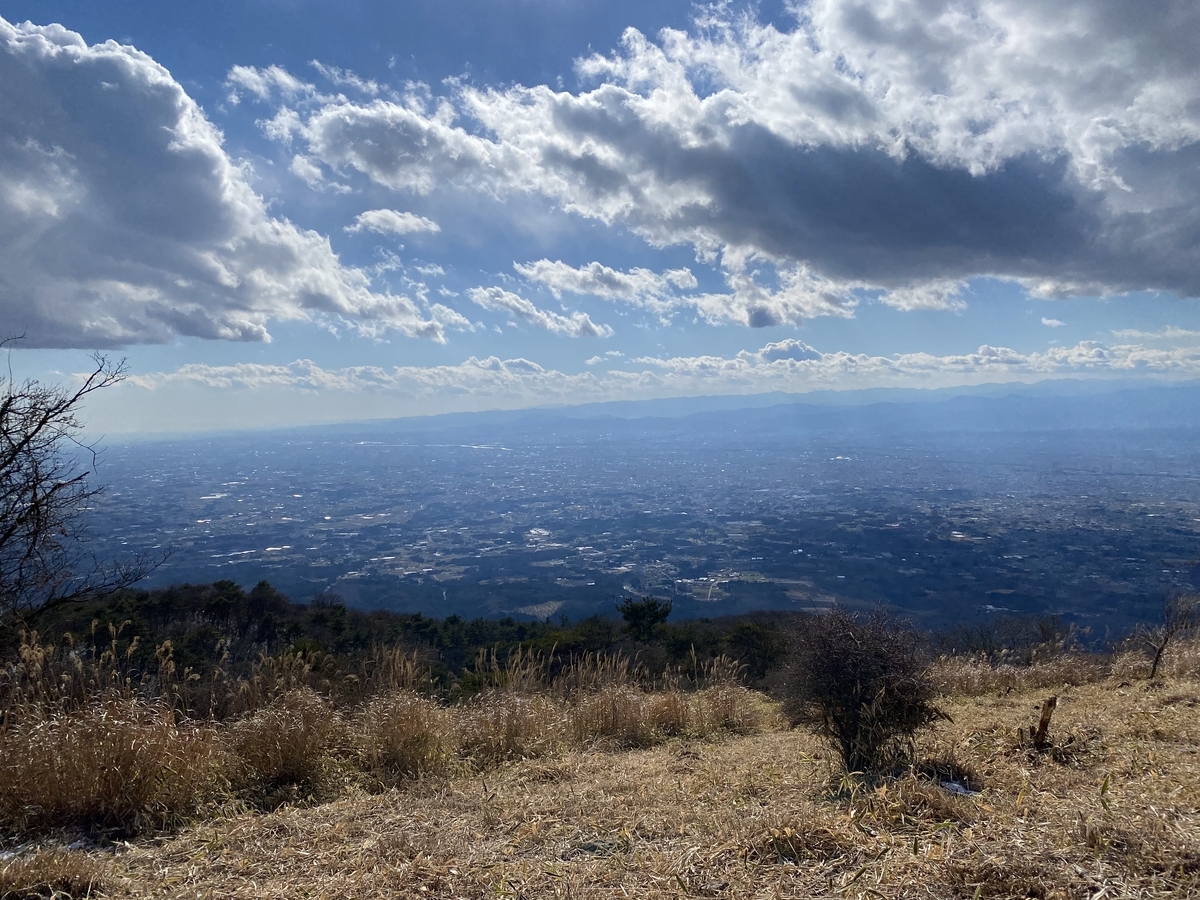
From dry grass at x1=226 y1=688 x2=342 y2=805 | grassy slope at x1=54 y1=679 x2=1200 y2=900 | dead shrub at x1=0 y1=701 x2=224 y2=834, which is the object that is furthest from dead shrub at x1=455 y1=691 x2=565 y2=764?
dead shrub at x1=0 y1=701 x2=224 y2=834

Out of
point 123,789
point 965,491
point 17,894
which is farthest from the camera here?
point 965,491

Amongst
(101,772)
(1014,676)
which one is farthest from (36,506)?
(1014,676)

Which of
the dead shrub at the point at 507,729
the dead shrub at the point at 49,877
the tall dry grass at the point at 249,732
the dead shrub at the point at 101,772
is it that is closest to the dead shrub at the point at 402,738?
the tall dry grass at the point at 249,732

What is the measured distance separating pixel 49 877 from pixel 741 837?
3.04 metres

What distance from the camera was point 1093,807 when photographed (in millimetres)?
2982

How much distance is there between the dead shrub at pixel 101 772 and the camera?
351 centimetres

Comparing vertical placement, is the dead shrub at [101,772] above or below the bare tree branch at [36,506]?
below

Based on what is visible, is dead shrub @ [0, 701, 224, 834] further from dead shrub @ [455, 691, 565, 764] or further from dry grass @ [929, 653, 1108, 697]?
dry grass @ [929, 653, 1108, 697]

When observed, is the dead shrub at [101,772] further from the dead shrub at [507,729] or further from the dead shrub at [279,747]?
the dead shrub at [507,729]

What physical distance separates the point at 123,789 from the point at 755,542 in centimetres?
4598

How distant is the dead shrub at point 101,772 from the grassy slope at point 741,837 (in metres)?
0.40

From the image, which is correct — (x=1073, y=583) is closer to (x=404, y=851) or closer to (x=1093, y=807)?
(x=1093, y=807)


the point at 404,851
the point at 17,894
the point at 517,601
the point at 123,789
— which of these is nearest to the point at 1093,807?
the point at 404,851

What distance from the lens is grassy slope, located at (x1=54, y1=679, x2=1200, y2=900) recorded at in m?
2.45
